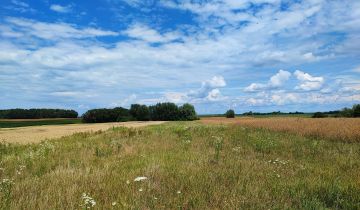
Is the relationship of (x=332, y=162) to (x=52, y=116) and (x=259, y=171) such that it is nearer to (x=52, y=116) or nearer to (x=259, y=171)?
(x=259, y=171)

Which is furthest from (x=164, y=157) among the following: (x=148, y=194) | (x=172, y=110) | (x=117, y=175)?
(x=172, y=110)

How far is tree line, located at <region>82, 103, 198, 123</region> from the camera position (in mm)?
118181

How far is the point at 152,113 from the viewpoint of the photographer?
416 ft

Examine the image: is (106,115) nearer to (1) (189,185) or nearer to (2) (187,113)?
(2) (187,113)

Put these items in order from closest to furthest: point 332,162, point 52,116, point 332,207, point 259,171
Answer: point 332,207
point 259,171
point 332,162
point 52,116

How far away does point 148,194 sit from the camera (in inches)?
268

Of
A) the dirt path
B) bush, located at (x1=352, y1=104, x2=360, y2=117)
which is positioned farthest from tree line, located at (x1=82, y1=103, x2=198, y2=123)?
the dirt path

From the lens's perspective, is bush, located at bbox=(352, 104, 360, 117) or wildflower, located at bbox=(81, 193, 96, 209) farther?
bush, located at bbox=(352, 104, 360, 117)

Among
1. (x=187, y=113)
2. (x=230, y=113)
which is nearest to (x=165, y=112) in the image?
(x=187, y=113)

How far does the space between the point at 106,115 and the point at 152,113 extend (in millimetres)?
17801

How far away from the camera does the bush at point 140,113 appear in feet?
407

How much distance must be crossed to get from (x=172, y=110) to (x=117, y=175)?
11659cm

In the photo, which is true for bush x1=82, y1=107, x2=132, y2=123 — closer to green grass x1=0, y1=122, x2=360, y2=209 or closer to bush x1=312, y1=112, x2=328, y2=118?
bush x1=312, y1=112, x2=328, y2=118

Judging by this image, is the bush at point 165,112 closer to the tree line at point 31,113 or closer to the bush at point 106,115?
the bush at point 106,115
